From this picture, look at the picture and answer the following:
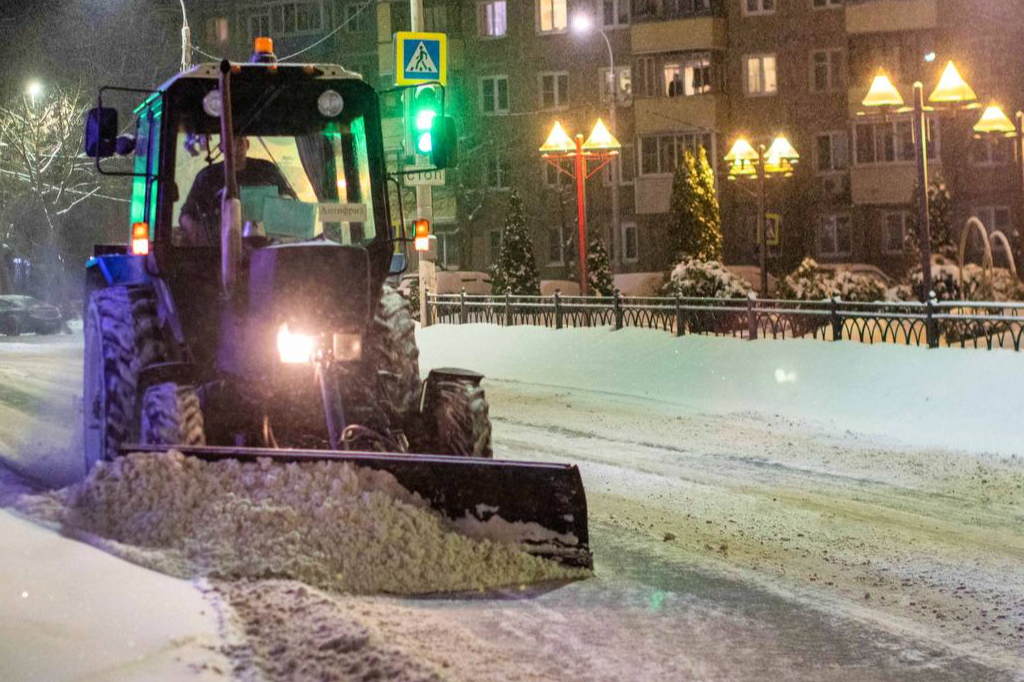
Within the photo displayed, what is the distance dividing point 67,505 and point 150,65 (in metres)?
56.0

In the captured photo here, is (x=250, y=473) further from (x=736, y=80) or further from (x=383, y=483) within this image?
(x=736, y=80)

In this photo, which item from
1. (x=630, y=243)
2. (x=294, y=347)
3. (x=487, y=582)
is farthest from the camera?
(x=630, y=243)

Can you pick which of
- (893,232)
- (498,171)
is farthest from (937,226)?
(498,171)

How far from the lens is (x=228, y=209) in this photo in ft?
26.2

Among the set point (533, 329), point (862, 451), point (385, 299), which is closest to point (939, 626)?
point (385, 299)

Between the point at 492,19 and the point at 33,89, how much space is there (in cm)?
1957

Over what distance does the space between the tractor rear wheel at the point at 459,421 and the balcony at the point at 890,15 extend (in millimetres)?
47511

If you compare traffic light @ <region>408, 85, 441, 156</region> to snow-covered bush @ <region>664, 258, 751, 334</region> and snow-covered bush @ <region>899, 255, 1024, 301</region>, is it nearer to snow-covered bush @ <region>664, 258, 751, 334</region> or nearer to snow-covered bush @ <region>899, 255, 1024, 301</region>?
snow-covered bush @ <region>664, 258, 751, 334</region>

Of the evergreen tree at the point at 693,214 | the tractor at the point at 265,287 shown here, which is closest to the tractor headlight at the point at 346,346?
the tractor at the point at 265,287

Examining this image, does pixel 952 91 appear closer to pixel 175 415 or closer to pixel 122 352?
pixel 122 352

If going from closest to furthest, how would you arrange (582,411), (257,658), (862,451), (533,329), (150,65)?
(257,658), (862,451), (582,411), (533,329), (150,65)

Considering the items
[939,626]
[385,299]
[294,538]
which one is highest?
[385,299]

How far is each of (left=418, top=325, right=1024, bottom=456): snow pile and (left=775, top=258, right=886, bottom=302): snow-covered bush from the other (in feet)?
20.8

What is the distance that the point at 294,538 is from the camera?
732 centimetres
